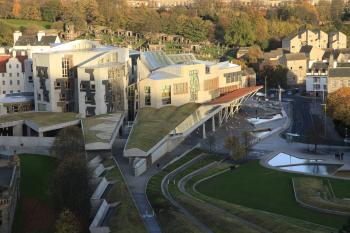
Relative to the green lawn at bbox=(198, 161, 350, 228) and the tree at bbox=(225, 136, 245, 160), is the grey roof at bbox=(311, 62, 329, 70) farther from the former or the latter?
the green lawn at bbox=(198, 161, 350, 228)

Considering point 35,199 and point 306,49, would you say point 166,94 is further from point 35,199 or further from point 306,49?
point 306,49

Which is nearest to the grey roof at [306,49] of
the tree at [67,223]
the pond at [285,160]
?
the pond at [285,160]

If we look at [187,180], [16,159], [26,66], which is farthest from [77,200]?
[26,66]

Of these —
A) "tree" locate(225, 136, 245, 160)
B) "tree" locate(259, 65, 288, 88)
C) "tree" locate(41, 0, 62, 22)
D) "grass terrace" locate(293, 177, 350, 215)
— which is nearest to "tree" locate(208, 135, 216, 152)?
"tree" locate(225, 136, 245, 160)

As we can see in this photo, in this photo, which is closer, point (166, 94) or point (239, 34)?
point (166, 94)

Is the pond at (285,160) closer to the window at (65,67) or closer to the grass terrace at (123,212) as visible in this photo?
the grass terrace at (123,212)

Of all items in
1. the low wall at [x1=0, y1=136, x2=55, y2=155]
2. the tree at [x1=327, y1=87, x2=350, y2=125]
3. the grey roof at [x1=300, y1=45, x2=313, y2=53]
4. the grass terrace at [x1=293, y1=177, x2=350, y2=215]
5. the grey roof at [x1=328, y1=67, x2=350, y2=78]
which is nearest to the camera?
the grass terrace at [x1=293, y1=177, x2=350, y2=215]

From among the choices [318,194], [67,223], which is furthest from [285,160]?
[67,223]
